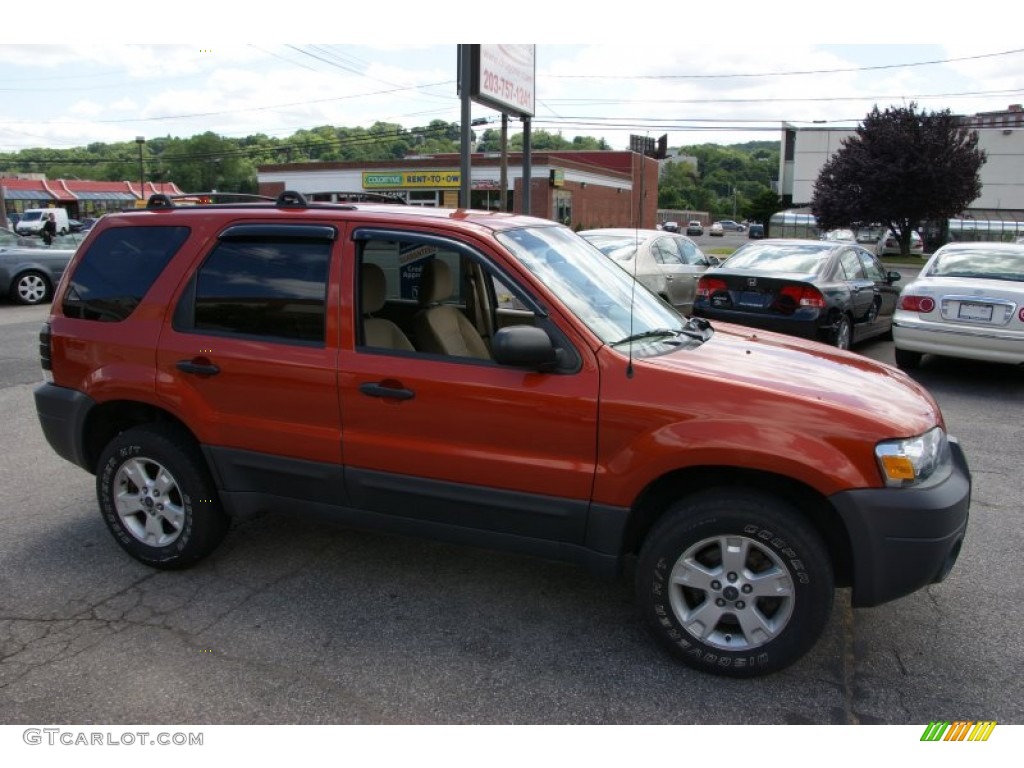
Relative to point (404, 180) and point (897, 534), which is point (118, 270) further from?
point (404, 180)

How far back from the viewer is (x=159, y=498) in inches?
160

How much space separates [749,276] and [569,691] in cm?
727

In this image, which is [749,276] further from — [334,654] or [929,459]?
[334,654]

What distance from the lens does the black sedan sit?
919cm

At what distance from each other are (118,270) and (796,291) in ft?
23.9

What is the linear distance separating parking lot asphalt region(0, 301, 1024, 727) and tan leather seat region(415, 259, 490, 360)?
3.76 ft

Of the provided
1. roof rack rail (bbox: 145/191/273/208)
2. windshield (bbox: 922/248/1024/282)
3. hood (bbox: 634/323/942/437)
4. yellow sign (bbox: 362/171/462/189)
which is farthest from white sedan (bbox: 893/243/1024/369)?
yellow sign (bbox: 362/171/462/189)

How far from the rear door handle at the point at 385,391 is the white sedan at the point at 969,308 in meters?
7.16

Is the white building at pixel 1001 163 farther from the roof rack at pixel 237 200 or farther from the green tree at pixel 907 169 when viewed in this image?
the roof rack at pixel 237 200

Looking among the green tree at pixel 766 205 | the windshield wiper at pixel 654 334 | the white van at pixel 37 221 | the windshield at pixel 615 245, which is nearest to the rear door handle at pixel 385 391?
the windshield wiper at pixel 654 334

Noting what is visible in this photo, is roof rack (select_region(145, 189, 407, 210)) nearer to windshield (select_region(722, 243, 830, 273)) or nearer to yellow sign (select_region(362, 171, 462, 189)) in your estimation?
windshield (select_region(722, 243, 830, 273))

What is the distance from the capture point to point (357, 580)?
403 cm

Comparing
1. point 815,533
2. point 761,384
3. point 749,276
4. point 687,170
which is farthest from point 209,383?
→ point 687,170

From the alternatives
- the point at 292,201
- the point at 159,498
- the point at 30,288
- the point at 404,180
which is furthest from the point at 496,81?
the point at 404,180
